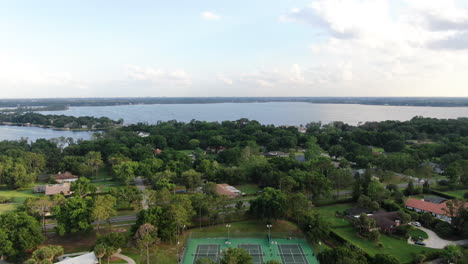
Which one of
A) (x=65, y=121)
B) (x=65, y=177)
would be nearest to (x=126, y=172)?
(x=65, y=177)

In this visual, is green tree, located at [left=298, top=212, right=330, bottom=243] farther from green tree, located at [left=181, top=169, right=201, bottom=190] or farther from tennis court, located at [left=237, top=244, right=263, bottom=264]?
green tree, located at [left=181, top=169, right=201, bottom=190]

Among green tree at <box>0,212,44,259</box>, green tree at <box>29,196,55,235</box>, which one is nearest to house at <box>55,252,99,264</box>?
green tree at <box>0,212,44,259</box>

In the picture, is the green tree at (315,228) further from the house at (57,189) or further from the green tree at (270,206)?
the house at (57,189)

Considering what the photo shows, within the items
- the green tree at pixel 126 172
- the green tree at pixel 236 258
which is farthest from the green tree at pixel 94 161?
the green tree at pixel 236 258

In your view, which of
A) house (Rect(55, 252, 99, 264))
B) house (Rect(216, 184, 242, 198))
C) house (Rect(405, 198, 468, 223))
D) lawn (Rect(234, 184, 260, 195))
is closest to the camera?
house (Rect(55, 252, 99, 264))

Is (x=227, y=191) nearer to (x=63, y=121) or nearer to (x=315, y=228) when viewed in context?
(x=315, y=228)

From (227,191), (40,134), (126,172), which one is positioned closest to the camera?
(227,191)

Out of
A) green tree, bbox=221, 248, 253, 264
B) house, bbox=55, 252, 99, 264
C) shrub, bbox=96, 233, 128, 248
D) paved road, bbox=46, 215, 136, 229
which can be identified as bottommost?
paved road, bbox=46, 215, 136, 229
